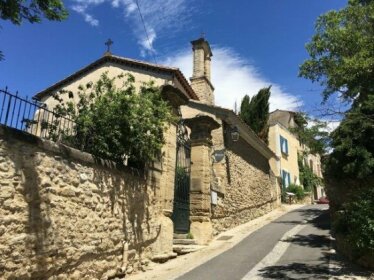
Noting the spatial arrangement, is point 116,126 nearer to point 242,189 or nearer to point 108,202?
point 108,202

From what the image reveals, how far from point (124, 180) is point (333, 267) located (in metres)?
5.04

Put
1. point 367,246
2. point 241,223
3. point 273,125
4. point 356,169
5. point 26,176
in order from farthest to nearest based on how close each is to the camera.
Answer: point 273,125 < point 241,223 < point 356,169 < point 367,246 < point 26,176

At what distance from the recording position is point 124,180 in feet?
27.0

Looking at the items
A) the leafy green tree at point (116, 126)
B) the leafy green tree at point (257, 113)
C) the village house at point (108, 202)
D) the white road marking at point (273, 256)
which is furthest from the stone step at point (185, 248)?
the leafy green tree at point (257, 113)

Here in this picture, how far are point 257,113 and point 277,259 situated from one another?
18.1m

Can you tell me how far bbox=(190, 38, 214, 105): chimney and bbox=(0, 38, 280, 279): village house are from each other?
14.0ft

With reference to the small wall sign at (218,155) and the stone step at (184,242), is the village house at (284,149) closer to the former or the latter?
the small wall sign at (218,155)

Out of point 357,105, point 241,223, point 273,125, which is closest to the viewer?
point 357,105

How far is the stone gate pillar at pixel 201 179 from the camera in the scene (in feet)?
40.3

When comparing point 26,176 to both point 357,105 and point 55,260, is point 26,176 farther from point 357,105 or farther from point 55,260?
point 357,105

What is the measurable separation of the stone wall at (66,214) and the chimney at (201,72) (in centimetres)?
1256

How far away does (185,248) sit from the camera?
1119 cm

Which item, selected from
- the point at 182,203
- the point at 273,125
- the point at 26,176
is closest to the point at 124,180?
the point at 26,176

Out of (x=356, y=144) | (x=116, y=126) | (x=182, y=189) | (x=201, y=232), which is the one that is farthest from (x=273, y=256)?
(x=116, y=126)
